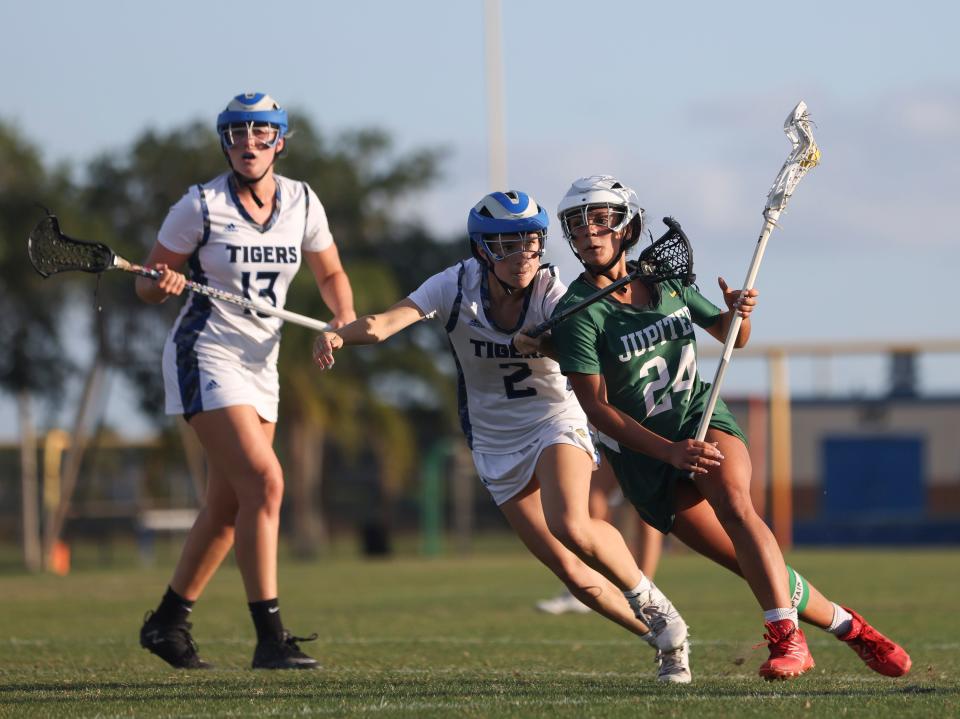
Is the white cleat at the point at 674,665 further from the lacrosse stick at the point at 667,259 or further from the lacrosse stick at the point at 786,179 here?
the lacrosse stick at the point at 667,259

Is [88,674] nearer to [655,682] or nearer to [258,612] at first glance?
[258,612]

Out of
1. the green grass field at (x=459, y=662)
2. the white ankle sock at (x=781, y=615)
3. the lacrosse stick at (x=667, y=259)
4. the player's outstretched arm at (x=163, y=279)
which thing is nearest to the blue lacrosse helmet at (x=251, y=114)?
the player's outstretched arm at (x=163, y=279)

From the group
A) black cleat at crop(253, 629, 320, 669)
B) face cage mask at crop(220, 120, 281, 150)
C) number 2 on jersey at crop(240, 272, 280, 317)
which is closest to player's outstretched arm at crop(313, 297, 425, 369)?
number 2 on jersey at crop(240, 272, 280, 317)

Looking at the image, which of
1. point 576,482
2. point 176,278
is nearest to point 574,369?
point 576,482

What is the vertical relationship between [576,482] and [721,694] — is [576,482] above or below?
above

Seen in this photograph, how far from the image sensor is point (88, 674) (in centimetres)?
667

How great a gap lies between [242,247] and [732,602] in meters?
5.80

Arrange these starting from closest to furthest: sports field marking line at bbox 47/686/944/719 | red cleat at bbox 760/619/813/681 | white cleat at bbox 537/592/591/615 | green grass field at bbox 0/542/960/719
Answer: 1. sports field marking line at bbox 47/686/944/719
2. green grass field at bbox 0/542/960/719
3. red cleat at bbox 760/619/813/681
4. white cleat at bbox 537/592/591/615

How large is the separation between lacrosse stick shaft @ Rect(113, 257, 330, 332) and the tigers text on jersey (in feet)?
0.24

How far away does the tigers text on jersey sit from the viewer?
277 inches

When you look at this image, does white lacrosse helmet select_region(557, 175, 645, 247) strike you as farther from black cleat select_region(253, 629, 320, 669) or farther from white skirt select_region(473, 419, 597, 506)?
black cleat select_region(253, 629, 320, 669)

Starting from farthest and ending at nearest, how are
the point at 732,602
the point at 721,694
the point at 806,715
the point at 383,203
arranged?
the point at 383,203, the point at 732,602, the point at 721,694, the point at 806,715

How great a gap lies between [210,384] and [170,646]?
3.71ft

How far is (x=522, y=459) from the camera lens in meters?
6.42
